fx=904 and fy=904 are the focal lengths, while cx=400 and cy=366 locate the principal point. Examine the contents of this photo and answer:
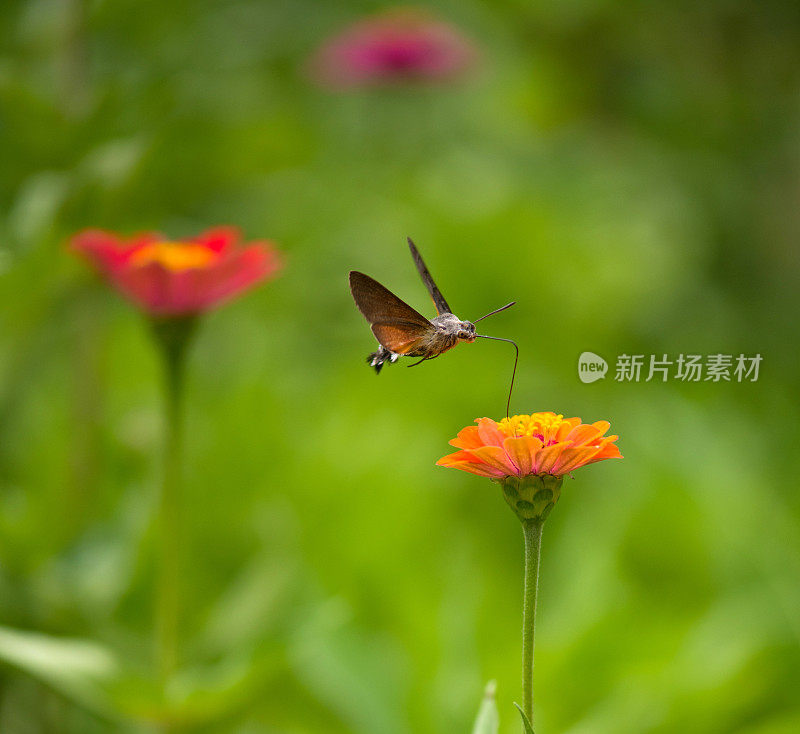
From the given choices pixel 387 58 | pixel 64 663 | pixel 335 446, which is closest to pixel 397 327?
pixel 64 663

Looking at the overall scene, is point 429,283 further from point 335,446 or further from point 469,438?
point 335,446

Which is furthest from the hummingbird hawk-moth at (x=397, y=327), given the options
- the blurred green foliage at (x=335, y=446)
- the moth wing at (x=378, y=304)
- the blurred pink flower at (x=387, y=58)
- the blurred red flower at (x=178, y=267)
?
the blurred pink flower at (x=387, y=58)

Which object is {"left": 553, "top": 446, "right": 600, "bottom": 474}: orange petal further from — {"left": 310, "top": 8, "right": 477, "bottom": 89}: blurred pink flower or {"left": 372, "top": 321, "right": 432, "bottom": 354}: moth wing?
{"left": 310, "top": 8, "right": 477, "bottom": 89}: blurred pink flower

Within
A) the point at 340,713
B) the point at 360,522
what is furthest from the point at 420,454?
the point at 340,713

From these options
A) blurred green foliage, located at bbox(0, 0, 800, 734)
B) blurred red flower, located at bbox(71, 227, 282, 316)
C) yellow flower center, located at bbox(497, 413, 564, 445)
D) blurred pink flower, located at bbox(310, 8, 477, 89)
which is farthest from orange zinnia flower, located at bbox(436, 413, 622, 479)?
blurred pink flower, located at bbox(310, 8, 477, 89)

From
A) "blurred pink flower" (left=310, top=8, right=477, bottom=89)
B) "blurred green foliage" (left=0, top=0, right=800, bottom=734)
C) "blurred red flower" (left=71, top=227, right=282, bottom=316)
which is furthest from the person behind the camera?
"blurred pink flower" (left=310, top=8, right=477, bottom=89)

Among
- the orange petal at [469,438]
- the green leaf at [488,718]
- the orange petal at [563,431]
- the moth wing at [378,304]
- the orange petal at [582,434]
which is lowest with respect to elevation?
the green leaf at [488,718]

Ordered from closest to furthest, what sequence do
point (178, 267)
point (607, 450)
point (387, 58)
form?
point (607, 450) → point (178, 267) → point (387, 58)

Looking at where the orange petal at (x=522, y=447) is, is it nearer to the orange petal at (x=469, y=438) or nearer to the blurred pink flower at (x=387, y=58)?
the orange petal at (x=469, y=438)
